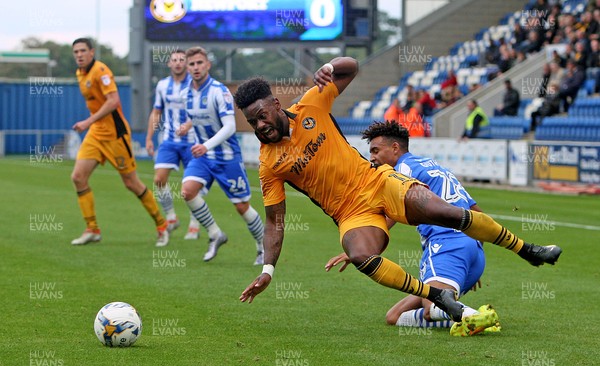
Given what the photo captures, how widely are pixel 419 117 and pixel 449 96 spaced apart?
3573 mm

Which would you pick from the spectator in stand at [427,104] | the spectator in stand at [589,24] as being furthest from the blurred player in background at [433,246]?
the spectator in stand at [427,104]

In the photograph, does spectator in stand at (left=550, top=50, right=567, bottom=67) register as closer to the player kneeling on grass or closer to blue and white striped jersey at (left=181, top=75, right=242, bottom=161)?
blue and white striped jersey at (left=181, top=75, right=242, bottom=161)

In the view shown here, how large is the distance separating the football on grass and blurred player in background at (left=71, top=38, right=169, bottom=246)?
618cm

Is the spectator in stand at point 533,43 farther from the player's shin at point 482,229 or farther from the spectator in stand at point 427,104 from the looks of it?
the player's shin at point 482,229

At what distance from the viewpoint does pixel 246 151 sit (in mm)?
34031

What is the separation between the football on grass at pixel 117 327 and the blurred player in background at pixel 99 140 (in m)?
6.18

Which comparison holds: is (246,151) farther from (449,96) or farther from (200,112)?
(200,112)

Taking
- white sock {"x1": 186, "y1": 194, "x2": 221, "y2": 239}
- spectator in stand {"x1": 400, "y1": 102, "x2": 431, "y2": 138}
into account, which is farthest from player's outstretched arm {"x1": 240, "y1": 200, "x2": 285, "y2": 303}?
spectator in stand {"x1": 400, "y1": 102, "x2": 431, "y2": 138}

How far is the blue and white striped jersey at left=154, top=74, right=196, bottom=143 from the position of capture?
46.1ft

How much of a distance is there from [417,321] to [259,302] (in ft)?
5.78

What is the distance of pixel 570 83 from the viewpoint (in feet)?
81.8

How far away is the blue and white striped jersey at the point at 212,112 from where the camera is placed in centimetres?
1203

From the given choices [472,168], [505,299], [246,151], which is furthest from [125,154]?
[246,151]

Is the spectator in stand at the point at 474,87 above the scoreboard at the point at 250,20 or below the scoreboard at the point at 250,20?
below
